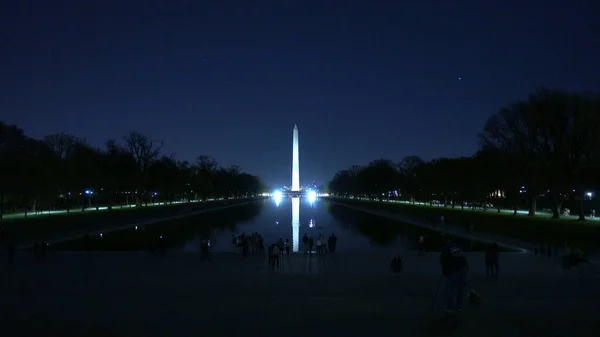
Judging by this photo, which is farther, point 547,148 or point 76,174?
point 76,174

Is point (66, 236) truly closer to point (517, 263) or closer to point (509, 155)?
point (517, 263)

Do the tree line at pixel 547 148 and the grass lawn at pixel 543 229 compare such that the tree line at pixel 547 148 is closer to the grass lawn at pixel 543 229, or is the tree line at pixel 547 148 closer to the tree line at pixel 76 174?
the grass lawn at pixel 543 229

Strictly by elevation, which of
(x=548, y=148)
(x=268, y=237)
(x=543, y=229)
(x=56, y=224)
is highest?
(x=548, y=148)

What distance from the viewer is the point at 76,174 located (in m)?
60.4

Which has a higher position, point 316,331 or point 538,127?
point 538,127

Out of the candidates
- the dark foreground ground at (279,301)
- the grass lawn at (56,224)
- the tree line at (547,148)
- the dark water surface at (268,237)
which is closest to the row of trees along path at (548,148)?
the tree line at (547,148)

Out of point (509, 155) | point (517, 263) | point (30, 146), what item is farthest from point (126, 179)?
point (517, 263)

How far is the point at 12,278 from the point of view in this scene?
1579cm

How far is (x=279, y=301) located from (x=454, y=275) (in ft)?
13.7

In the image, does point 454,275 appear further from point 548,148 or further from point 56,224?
point 548,148

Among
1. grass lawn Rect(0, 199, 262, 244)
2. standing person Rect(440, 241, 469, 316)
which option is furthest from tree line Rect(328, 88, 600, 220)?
grass lawn Rect(0, 199, 262, 244)

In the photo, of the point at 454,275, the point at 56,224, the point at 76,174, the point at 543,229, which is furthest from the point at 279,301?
the point at 76,174

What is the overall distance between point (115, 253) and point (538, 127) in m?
38.8

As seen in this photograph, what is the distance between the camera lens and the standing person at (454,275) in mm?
9531
